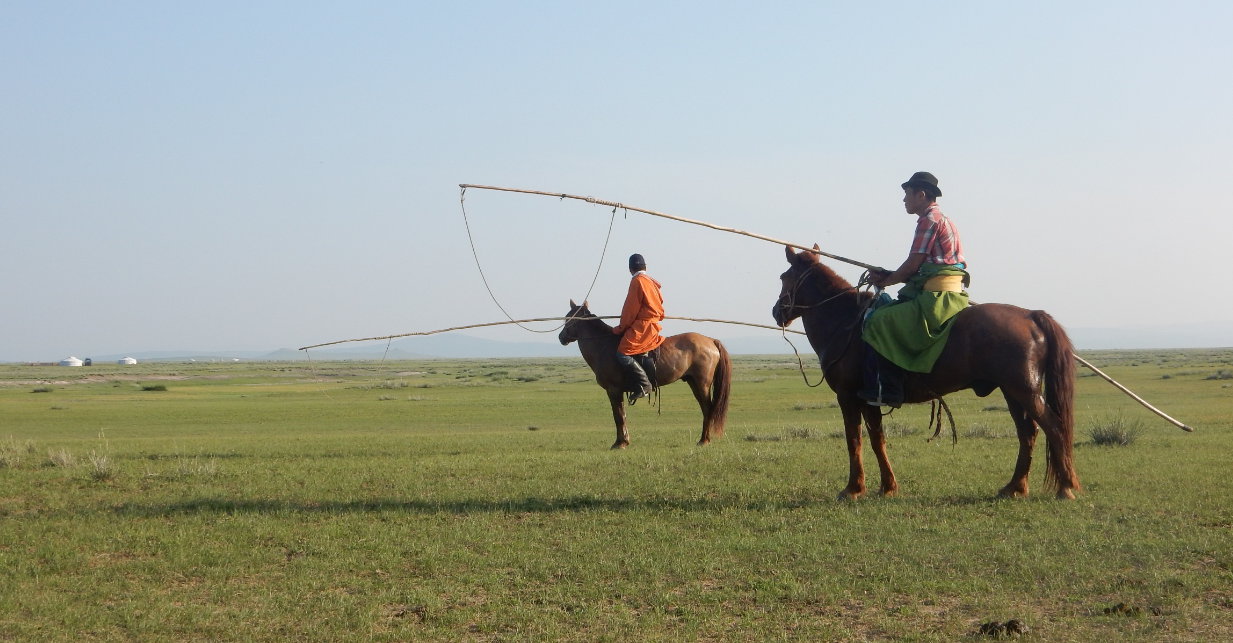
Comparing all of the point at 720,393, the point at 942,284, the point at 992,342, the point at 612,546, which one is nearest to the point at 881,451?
the point at 992,342

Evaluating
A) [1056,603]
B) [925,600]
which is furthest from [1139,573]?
[925,600]

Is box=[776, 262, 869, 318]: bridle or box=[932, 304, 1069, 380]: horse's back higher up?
box=[776, 262, 869, 318]: bridle

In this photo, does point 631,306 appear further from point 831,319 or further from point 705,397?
point 831,319

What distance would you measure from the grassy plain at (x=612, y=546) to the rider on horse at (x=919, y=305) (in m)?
1.26

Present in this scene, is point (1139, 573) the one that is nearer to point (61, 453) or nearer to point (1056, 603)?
point (1056, 603)

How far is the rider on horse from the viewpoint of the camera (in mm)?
9547

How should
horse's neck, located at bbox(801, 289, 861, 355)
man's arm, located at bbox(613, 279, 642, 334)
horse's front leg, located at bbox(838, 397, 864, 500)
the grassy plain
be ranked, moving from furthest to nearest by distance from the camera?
man's arm, located at bbox(613, 279, 642, 334) → horse's neck, located at bbox(801, 289, 861, 355) → horse's front leg, located at bbox(838, 397, 864, 500) → the grassy plain

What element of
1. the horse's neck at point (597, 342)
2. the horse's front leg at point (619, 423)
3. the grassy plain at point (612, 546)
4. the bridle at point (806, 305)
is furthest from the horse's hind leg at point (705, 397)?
the bridle at point (806, 305)

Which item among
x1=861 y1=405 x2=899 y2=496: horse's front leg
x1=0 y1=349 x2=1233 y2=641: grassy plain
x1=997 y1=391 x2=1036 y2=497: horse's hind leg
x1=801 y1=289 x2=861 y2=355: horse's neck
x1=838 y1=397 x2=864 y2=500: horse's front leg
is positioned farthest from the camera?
x1=801 y1=289 x2=861 y2=355: horse's neck

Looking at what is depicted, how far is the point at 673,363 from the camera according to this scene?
16625 mm

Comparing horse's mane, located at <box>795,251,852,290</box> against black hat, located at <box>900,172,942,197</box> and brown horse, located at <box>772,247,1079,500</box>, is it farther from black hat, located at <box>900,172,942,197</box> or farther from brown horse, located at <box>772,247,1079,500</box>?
black hat, located at <box>900,172,942,197</box>

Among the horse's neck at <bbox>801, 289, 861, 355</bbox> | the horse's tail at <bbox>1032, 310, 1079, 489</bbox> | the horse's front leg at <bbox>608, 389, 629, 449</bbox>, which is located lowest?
the horse's front leg at <bbox>608, 389, 629, 449</bbox>

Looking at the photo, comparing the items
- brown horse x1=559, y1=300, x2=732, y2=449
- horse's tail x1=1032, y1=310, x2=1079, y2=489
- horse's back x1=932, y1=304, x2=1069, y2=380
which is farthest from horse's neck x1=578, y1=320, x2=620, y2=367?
horse's tail x1=1032, y1=310, x2=1079, y2=489

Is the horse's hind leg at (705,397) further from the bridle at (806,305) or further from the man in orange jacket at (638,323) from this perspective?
the bridle at (806,305)
